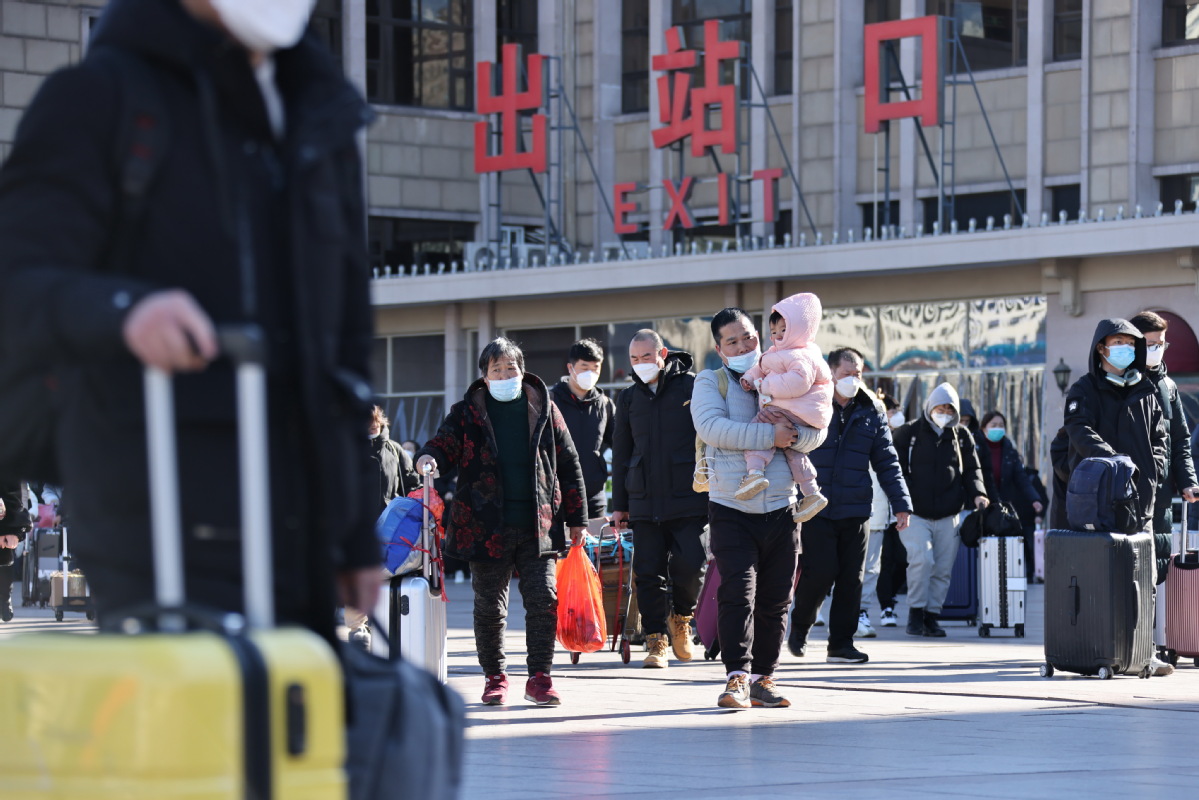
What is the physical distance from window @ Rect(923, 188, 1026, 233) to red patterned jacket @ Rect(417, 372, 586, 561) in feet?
78.7

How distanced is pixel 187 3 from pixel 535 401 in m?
7.77

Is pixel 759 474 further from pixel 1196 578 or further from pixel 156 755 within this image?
pixel 156 755

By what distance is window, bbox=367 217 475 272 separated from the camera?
1641 inches

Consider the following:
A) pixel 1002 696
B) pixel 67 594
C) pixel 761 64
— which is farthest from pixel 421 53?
pixel 1002 696

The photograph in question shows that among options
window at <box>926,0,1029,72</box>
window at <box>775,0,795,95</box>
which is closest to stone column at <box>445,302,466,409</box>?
window at <box>775,0,795,95</box>

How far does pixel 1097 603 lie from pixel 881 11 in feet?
83.4

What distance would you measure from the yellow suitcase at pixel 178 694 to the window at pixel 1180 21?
3119 cm

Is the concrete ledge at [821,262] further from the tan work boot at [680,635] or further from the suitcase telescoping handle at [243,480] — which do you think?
the suitcase telescoping handle at [243,480]

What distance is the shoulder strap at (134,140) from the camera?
3.34 metres

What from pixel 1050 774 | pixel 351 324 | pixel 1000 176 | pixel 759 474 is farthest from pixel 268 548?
pixel 1000 176

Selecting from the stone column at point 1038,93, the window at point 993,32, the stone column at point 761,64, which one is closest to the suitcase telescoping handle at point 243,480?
the stone column at point 1038,93

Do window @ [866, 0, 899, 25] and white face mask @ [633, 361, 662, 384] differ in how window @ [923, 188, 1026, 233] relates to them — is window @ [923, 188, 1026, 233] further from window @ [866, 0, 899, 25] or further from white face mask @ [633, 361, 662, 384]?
white face mask @ [633, 361, 662, 384]

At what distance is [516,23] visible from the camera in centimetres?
4262

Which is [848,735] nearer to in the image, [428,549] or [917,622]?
A: [428,549]
